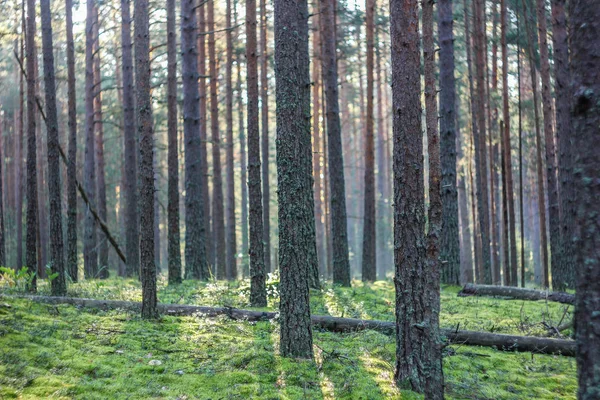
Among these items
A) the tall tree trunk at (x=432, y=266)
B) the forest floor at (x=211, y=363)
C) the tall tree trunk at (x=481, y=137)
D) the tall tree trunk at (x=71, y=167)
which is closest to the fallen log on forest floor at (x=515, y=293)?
the forest floor at (x=211, y=363)

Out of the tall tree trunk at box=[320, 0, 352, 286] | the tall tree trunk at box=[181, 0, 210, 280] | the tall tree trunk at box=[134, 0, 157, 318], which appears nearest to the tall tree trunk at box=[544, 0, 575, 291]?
the tall tree trunk at box=[320, 0, 352, 286]

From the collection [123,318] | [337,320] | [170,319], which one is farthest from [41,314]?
[337,320]

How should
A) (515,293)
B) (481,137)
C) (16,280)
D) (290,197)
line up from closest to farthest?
(290,197) → (16,280) → (515,293) → (481,137)

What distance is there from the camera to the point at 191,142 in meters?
15.3

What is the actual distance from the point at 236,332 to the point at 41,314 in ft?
9.89

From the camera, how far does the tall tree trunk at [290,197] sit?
6.59 meters

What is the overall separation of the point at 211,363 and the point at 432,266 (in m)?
2.80

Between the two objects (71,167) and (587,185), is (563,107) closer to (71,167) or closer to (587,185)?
(587,185)

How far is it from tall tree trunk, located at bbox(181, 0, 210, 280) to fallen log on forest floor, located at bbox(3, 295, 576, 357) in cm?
604

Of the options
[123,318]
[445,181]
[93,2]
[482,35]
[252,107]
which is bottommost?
[123,318]

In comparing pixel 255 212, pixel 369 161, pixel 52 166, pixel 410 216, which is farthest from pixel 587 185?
pixel 369 161

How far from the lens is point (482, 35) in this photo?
59.7 feet

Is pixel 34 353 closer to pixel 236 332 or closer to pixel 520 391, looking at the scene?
pixel 236 332

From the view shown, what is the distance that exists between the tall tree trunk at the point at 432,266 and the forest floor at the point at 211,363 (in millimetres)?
422
